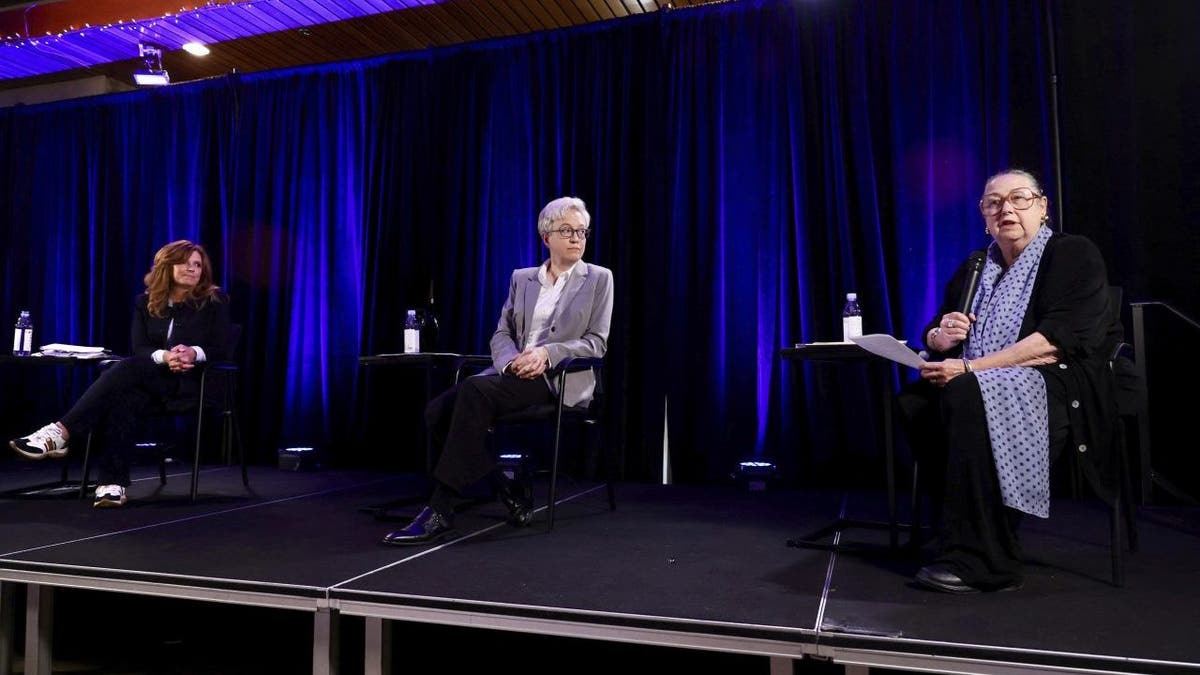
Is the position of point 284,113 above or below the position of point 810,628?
above

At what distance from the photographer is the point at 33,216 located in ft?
18.8

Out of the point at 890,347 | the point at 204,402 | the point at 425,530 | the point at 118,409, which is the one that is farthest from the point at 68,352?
the point at 890,347

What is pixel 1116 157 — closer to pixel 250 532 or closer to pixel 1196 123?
pixel 1196 123

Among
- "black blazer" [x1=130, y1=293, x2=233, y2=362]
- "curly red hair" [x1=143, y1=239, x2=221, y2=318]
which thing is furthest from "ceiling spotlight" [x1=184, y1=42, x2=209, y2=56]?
"black blazer" [x1=130, y1=293, x2=233, y2=362]

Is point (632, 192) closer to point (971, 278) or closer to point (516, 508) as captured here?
point (516, 508)

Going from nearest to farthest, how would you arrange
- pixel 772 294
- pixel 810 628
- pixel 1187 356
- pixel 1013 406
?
pixel 810 628
pixel 1013 406
pixel 1187 356
pixel 772 294

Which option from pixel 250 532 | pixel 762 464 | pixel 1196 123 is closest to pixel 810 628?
pixel 250 532

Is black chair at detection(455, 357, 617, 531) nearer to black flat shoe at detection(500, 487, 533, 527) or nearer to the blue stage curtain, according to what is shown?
black flat shoe at detection(500, 487, 533, 527)

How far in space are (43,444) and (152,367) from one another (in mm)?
458

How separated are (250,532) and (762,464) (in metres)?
2.31

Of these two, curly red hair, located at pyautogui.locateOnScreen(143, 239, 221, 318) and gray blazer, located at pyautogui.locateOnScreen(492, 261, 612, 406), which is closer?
gray blazer, located at pyautogui.locateOnScreen(492, 261, 612, 406)

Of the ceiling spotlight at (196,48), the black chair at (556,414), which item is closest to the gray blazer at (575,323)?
the black chair at (556,414)

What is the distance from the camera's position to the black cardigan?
183cm

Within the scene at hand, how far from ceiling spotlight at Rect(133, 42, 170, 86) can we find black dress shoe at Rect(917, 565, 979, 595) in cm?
558
